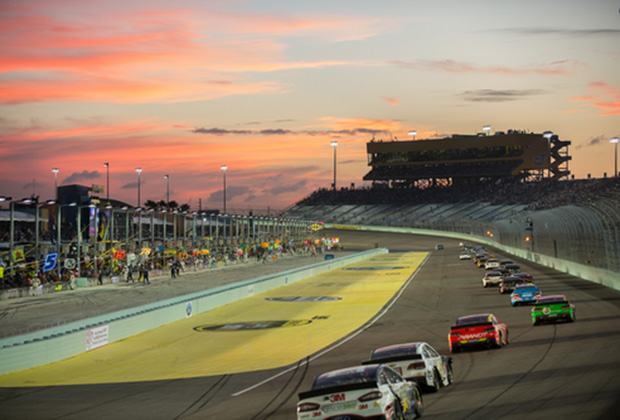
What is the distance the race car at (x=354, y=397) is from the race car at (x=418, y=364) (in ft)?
9.42

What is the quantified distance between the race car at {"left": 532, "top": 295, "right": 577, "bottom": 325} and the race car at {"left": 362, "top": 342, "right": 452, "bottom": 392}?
496 inches

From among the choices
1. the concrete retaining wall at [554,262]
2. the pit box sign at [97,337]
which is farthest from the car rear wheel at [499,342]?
the concrete retaining wall at [554,262]

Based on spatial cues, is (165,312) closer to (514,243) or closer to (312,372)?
(312,372)

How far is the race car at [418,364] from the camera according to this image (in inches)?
613

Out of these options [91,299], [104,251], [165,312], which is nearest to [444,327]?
[165,312]

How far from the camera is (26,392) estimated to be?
19312mm

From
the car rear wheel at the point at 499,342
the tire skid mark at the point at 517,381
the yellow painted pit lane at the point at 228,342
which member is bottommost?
the yellow painted pit lane at the point at 228,342

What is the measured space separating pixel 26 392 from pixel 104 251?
4824 centimetres

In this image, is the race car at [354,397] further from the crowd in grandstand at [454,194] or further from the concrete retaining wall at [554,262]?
the crowd in grandstand at [454,194]

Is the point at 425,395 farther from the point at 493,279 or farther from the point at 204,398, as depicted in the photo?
the point at 493,279

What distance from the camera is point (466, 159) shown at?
565 ft

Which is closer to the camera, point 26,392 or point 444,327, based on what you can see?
point 26,392

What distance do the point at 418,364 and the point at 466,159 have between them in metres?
161

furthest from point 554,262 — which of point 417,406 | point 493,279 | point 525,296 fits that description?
point 417,406
